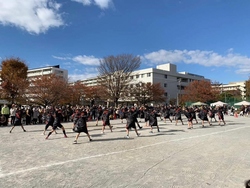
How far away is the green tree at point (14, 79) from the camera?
1321 inches

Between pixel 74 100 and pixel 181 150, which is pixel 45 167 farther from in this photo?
pixel 74 100

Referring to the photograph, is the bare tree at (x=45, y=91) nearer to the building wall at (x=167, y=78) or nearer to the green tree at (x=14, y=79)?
the green tree at (x=14, y=79)

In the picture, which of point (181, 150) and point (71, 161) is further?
point (181, 150)

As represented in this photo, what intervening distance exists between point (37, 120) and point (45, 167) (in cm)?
1513

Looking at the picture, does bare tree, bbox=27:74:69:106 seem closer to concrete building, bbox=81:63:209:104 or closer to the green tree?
the green tree

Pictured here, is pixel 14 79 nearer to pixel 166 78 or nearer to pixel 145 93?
pixel 145 93

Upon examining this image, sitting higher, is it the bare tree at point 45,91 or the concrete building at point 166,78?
the concrete building at point 166,78

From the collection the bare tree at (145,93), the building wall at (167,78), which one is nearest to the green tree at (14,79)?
the bare tree at (145,93)

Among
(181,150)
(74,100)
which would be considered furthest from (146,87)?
(181,150)

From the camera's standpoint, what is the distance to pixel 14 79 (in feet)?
116

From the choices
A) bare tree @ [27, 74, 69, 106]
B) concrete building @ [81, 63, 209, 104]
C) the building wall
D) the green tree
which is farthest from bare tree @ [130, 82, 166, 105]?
the green tree

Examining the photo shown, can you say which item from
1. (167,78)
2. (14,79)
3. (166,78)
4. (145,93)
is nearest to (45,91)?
(14,79)

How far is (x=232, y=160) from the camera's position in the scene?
22.7 ft

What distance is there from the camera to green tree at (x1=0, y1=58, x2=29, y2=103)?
3356 centimetres
